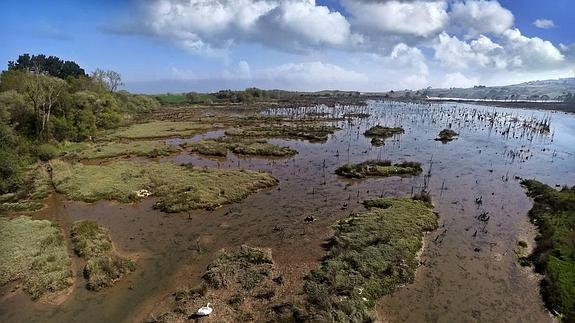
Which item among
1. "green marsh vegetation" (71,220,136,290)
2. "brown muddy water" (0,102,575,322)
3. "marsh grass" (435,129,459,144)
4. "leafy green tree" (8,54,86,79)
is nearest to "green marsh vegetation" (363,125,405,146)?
"marsh grass" (435,129,459,144)

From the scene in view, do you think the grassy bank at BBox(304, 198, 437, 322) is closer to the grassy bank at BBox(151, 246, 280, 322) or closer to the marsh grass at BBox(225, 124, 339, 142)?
the grassy bank at BBox(151, 246, 280, 322)

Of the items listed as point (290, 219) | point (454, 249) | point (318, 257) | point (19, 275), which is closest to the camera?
point (19, 275)

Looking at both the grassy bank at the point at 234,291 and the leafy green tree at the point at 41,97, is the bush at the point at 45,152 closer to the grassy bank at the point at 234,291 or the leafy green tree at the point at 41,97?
the leafy green tree at the point at 41,97

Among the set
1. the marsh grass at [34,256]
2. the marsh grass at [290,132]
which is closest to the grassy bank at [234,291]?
the marsh grass at [34,256]

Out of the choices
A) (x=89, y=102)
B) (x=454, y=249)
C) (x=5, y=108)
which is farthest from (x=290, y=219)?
(x=89, y=102)

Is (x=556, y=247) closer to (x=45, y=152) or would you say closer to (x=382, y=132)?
(x=382, y=132)

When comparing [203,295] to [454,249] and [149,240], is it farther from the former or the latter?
[454,249]
